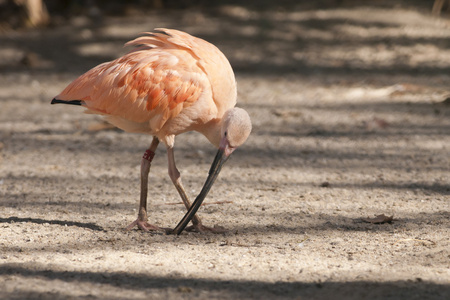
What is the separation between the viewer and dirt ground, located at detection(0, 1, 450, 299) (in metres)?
3.37

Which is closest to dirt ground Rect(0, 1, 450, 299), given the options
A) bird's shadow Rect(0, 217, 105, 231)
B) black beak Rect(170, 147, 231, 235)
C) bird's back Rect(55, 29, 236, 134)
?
bird's shadow Rect(0, 217, 105, 231)

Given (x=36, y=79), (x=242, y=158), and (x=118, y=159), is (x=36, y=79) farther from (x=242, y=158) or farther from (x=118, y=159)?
(x=242, y=158)

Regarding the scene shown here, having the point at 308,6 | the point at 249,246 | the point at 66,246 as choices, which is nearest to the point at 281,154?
the point at 249,246

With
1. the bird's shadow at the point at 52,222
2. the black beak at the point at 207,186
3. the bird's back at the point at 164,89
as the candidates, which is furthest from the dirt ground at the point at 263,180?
the bird's back at the point at 164,89

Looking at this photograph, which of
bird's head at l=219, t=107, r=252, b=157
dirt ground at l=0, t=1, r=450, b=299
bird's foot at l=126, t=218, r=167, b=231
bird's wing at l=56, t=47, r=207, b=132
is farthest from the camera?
bird's foot at l=126, t=218, r=167, b=231

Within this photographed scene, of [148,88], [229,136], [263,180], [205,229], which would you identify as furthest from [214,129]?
[263,180]

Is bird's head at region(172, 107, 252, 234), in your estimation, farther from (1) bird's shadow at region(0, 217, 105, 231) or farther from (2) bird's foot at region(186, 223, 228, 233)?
(1) bird's shadow at region(0, 217, 105, 231)

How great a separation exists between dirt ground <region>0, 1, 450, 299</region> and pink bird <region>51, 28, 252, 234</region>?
49 centimetres

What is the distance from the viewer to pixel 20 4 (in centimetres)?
1113

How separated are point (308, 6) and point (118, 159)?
23.5 ft

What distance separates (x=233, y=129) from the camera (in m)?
3.93

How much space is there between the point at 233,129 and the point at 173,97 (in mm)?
447

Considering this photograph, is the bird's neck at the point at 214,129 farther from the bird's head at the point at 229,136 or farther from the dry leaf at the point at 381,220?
the dry leaf at the point at 381,220

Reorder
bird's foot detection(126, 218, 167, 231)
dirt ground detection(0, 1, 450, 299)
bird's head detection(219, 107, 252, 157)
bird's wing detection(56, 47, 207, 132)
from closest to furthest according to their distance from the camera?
dirt ground detection(0, 1, 450, 299) < bird's head detection(219, 107, 252, 157) < bird's wing detection(56, 47, 207, 132) < bird's foot detection(126, 218, 167, 231)
